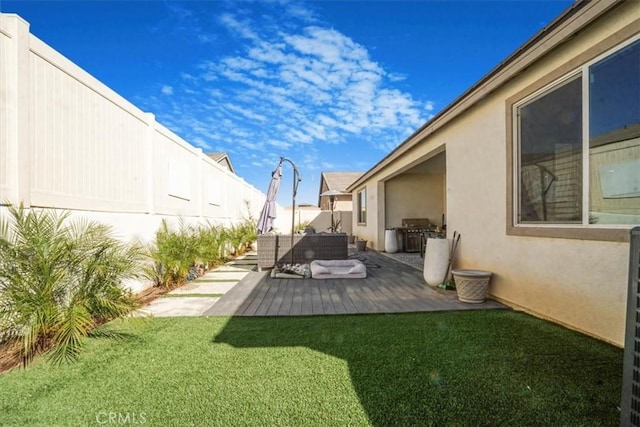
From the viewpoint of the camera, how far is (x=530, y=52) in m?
3.60

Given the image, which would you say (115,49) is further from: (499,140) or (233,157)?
(233,157)

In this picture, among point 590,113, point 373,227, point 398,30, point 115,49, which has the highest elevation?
point 398,30

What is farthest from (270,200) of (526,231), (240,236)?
(526,231)

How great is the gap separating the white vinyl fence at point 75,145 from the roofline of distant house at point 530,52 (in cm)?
549

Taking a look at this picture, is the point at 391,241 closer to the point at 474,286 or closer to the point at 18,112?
the point at 474,286

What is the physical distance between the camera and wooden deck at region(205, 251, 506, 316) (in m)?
4.09

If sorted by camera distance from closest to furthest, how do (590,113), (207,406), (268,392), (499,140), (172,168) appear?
(207,406) → (268,392) → (590,113) → (499,140) → (172,168)

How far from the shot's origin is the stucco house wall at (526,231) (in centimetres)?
284

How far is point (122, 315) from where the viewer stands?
3295 millimetres

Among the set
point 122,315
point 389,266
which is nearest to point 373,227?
point 389,266

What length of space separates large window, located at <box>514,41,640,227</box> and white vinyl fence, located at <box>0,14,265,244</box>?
5751 mm

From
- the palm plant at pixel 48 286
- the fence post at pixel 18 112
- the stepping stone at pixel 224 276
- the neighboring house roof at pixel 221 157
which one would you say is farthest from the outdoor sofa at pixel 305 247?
the neighboring house roof at pixel 221 157

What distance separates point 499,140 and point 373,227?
790 centimetres

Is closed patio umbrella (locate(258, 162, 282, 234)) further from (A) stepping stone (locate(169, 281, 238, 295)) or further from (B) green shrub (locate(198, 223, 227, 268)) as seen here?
(A) stepping stone (locate(169, 281, 238, 295))
